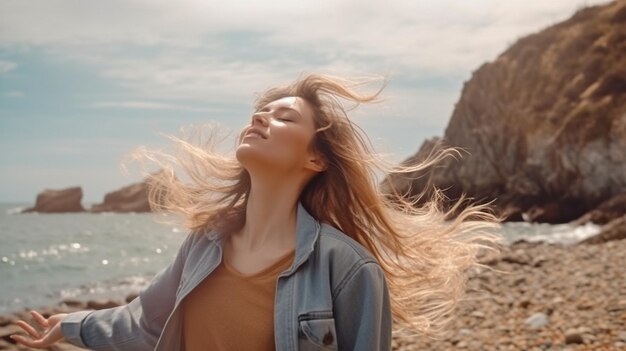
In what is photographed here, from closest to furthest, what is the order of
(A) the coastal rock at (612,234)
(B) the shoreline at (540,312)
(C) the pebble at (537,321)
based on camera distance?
1. (B) the shoreline at (540,312)
2. (C) the pebble at (537,321)
3. (A) the coastal rock at (612,234)

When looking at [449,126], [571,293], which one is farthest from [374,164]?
[449,126]

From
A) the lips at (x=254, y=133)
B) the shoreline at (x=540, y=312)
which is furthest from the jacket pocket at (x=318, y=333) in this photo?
the shoreline at (x=540, y=312)

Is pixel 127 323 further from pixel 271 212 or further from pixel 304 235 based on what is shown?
pixel 304 235

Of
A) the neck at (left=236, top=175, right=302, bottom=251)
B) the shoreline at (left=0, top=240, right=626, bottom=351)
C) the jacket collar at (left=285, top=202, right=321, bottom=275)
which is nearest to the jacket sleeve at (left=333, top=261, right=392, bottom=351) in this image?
the jacket collar at (left=285, top=202, right=321, bottom=275)

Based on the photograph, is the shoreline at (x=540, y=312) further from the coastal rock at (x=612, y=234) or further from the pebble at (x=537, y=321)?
the coastal rock at (x=612, y=234)

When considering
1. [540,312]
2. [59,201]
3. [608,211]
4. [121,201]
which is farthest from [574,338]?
[121,201]

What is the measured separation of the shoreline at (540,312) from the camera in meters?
Result: 6.07

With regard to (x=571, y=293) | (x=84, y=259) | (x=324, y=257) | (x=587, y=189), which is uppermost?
(x=324, y=257)

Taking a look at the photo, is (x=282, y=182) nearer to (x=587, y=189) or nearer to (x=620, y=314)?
(x=620, y=314)

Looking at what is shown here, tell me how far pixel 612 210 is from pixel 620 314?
26.8 m

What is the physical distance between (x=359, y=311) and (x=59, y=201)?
94.9 m

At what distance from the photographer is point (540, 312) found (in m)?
7.30

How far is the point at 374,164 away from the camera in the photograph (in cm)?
343

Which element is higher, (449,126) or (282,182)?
(282,182)
